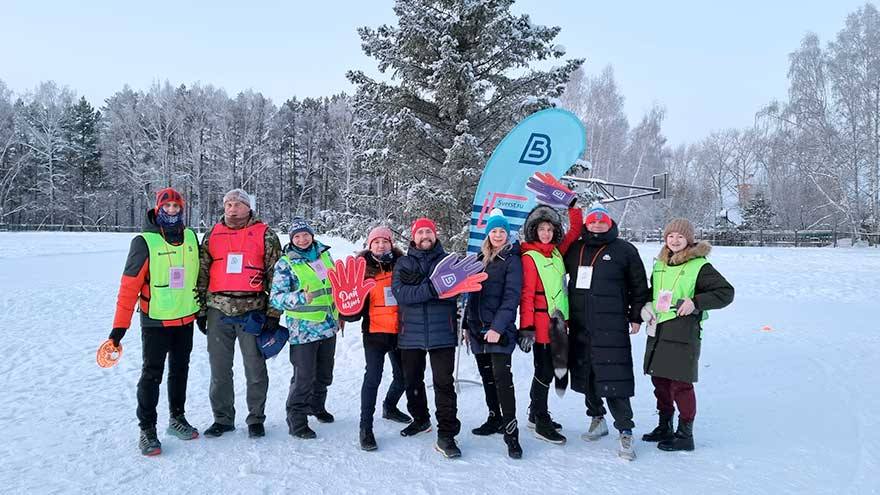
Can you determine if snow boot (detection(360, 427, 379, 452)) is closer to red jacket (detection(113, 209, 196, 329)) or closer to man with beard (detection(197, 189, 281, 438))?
man with beard (detection(197, 189, 281, 438))

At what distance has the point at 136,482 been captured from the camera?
330 centimetres

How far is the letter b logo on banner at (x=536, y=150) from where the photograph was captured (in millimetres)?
→ 5738

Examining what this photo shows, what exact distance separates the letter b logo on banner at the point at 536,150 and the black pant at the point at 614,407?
8.39 feet

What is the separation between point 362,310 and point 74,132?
4654cm

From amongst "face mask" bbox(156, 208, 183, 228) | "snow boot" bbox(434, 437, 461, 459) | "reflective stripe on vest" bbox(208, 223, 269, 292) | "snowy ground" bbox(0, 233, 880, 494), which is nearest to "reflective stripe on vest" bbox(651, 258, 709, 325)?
"snowy ground" bbox(0, 233, 880, 494)

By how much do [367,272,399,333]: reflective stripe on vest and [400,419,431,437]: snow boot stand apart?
0.84 m

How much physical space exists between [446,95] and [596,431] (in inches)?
188

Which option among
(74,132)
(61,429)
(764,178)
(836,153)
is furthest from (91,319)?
(764,178)

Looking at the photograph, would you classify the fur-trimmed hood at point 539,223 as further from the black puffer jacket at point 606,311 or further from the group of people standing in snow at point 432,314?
the black puffer jacket at point 606,311

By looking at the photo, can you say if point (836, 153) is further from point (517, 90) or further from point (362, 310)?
→ point (362, 310)

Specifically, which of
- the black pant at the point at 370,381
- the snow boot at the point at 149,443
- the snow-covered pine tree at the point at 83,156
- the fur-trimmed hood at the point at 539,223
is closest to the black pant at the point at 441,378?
the black pant at the point at 370,381

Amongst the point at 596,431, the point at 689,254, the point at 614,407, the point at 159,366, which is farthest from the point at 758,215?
the point at 159,366

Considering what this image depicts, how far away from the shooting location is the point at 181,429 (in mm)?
4062

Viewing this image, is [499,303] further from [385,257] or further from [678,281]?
[678,281]
